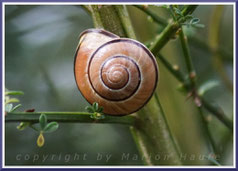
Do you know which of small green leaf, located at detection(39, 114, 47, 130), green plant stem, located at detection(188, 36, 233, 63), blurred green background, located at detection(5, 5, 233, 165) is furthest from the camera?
green plant stem, located at detection(188, 36, 233, 63)

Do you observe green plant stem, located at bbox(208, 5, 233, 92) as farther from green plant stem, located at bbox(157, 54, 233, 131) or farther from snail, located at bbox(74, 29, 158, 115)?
snail, located at bbox(74, 29, 158, 115)

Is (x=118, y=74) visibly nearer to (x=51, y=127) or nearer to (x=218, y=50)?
(x=51, y=127)

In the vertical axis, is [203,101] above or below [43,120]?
below

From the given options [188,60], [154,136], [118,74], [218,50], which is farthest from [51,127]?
[218,50]

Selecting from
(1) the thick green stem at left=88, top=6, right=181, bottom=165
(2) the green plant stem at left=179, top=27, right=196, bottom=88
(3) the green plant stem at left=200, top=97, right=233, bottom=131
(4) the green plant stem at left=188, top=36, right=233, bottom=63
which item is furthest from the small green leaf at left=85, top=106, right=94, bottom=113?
(4) the green plant stem at left=188, top=36, right=233, bottom=63

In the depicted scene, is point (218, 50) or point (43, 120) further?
point (218, 50)
